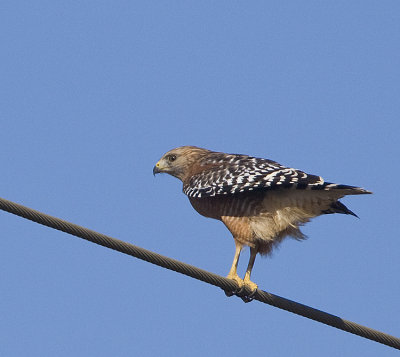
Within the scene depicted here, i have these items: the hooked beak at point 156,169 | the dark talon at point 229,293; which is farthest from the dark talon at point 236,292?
the hooked beak at point 156,169

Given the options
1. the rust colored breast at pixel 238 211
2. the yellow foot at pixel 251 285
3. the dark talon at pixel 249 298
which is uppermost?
the rust colored breast at pixel 238 211

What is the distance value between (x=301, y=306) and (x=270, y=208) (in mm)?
2173

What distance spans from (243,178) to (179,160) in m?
2.10

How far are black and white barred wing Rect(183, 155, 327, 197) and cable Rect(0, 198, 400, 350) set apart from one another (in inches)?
51.0

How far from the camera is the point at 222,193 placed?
1044 centimetres

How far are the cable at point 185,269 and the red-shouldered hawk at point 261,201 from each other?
3.06ft

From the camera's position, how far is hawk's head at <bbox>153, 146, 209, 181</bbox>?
39.9 feet

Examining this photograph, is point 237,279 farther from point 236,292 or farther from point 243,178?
point 243,178

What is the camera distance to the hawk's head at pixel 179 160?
12.2 m

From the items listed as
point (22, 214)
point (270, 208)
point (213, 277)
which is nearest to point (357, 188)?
point (270, 208)

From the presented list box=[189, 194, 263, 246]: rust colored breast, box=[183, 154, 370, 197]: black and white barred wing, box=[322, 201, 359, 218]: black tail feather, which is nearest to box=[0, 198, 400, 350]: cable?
box=[189, 194, 263, 246]: rust colored breast

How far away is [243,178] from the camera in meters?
10.4

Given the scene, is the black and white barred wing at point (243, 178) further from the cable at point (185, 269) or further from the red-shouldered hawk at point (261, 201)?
the cable at point (185, 269)

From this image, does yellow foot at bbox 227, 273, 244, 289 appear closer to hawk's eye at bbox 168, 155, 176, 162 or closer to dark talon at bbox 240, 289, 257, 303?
dark talon at bbox 240, 289, 257, 303
